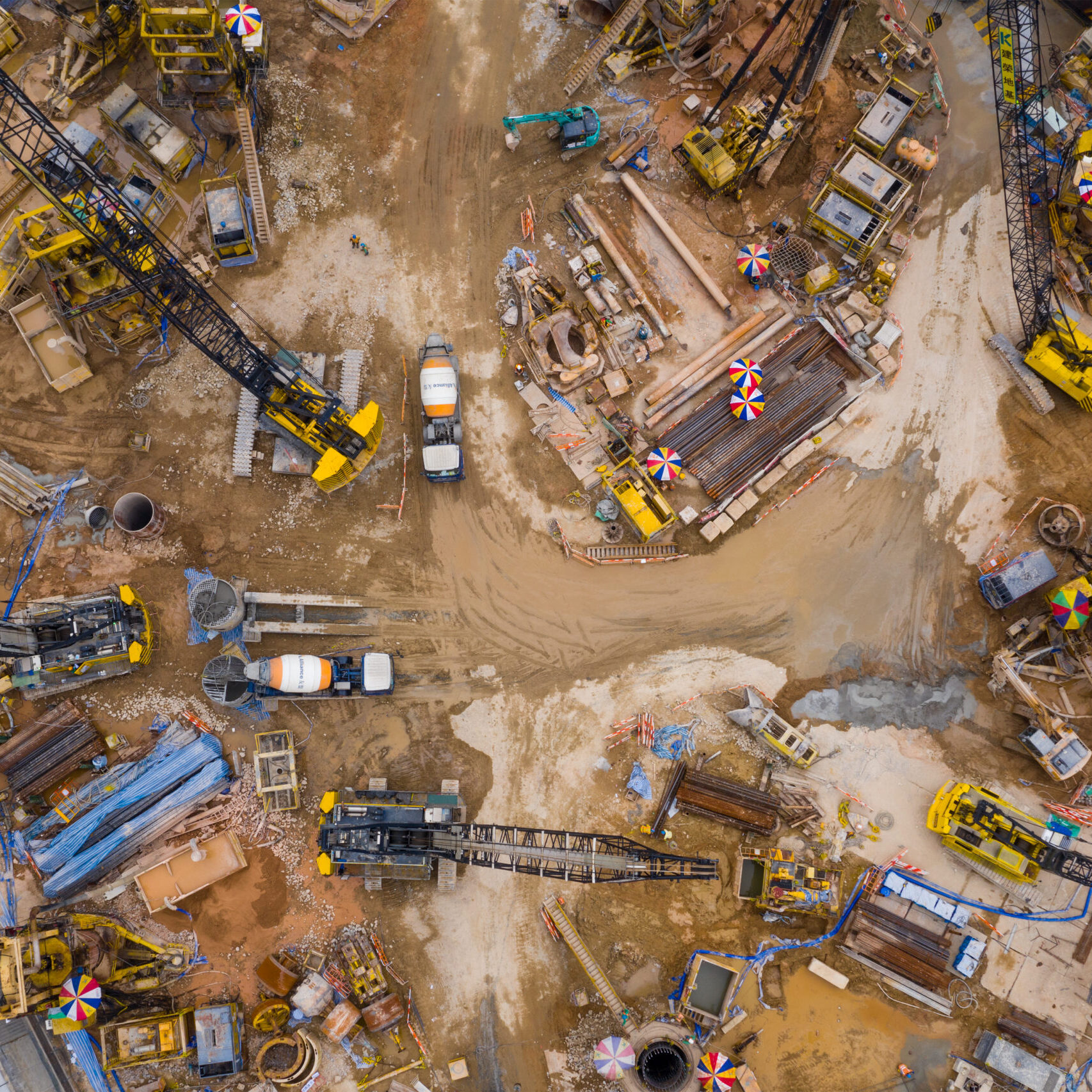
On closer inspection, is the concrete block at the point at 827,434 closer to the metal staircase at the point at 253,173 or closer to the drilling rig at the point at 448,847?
the drilling rig at the point at 448,847

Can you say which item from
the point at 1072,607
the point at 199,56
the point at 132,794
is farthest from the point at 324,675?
the point at 1072,607

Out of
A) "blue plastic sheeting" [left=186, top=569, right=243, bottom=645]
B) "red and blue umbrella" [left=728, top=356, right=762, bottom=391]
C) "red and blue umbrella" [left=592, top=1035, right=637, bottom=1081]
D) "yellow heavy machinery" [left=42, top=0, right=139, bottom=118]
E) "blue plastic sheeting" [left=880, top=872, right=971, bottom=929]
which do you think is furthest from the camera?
"red and blue umbrella" [left=728, top=356, right=762, bottom=391]

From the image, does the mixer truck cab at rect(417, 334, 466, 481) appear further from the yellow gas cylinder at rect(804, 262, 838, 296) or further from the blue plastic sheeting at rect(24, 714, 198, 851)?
the yellow gas cylinder at rect(804, 262, 838, 296)

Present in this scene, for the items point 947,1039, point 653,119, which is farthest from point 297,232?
point 947,1039

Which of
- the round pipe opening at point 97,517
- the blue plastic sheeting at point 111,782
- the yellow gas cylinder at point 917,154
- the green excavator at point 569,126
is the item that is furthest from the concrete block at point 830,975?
the green excavator at point 569,126

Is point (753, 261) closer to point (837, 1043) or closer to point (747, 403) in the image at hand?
point (747, 403)

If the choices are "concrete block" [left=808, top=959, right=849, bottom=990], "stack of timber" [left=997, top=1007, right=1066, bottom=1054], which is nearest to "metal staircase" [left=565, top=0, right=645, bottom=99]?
"concrete block" [left=808, top=959, right=849, bottom=990]

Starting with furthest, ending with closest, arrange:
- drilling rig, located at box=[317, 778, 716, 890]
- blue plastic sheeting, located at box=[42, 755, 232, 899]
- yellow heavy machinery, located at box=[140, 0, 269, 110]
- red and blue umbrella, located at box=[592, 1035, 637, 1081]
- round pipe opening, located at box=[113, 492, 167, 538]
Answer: round pipe opening, located at box=[113, 492, 167, 538] < blue plastic sheeting, located at box=[42, 755, 232, 899] < yellow heavy machinery, located at box=[140, 0, 269, 110] < drilling rig, located at box=[317, 778, 716, 890] < red and blue umbrella, located at box=[592, 1035, 637, 1081]
